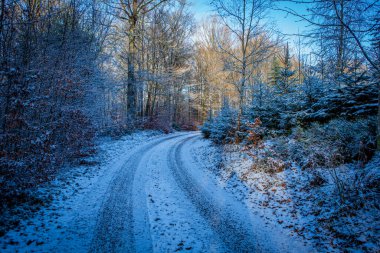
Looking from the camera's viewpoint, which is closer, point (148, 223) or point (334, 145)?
point (148, 223)

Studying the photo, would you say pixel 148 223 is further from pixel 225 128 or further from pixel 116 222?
pixel 225 128

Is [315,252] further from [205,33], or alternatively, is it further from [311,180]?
[205,33]

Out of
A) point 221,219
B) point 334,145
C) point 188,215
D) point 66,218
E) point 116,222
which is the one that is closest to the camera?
point 116,222

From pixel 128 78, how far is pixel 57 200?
44.0 feet

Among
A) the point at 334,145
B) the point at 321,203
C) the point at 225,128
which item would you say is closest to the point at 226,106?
the point at 225,128

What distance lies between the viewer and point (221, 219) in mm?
A: 4496

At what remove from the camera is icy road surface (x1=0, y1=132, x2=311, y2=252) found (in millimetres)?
3455

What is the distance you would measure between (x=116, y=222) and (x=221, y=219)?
247cm

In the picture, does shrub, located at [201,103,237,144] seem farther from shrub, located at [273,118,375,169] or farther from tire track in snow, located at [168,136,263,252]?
tire track in snow, located at [168,136,263,252]

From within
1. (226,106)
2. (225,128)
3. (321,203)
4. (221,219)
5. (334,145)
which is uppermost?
(226,106)

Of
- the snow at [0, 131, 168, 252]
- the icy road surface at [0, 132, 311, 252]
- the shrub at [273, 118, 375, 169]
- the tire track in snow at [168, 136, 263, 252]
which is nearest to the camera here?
the snow at [0, 131, 168, 252]

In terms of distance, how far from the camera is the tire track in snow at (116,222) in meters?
3.38

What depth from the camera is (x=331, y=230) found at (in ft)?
12.3

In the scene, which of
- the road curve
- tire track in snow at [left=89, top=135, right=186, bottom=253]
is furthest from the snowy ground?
tire track in snow at [left=89, top=135, right=186, bottom=253]
